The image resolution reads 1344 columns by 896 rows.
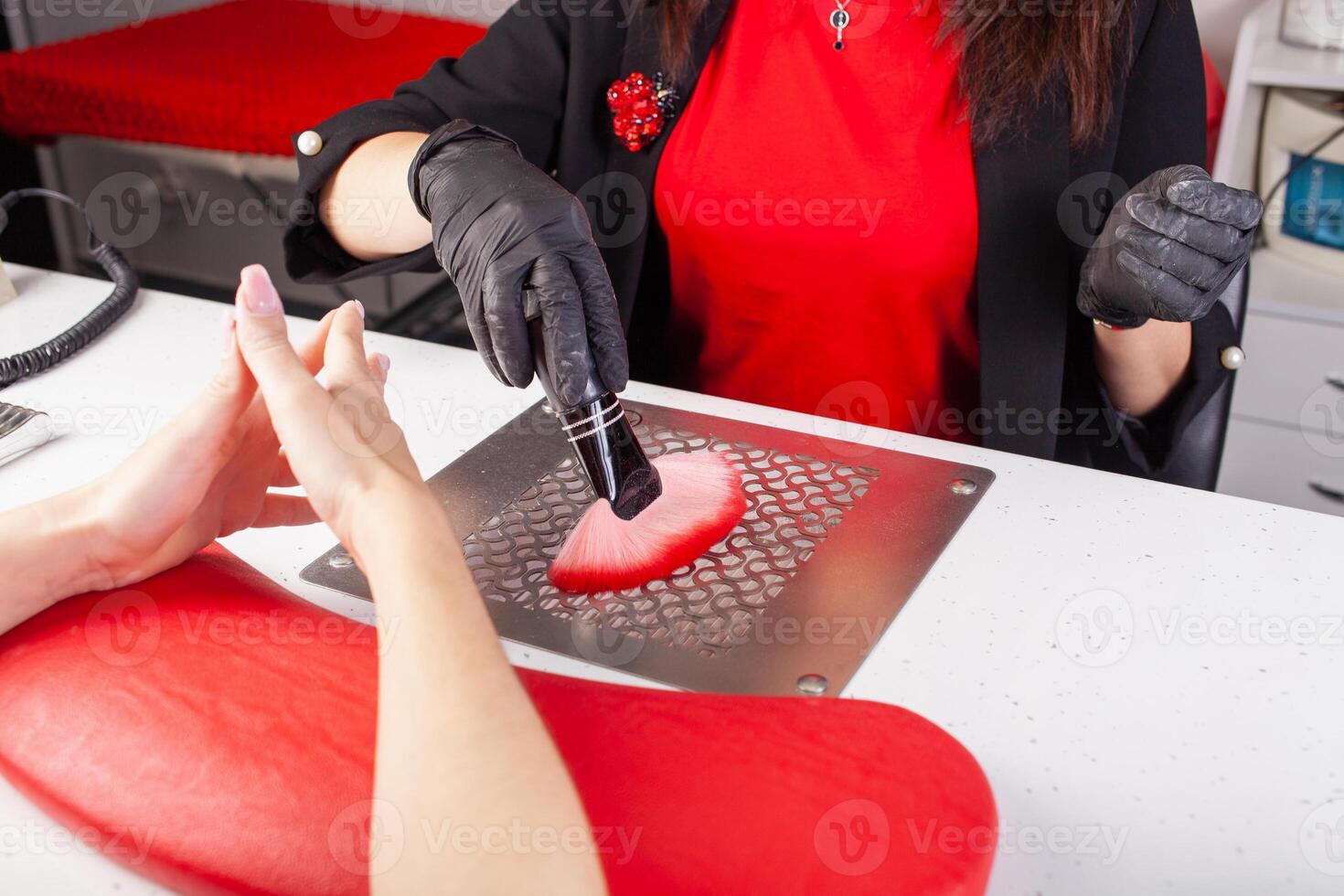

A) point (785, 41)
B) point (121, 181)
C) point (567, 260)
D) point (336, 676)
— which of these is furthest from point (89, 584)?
point (121, 181)

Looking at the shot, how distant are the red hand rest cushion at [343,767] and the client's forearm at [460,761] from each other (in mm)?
14

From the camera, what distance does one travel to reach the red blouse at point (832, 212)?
3.69ft

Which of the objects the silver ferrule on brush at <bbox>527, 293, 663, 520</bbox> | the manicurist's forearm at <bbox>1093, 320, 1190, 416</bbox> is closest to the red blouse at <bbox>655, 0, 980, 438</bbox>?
the manicurist's forearm at <bbox>1093, 320, 1190, 416</bbox>

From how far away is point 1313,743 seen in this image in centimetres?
64

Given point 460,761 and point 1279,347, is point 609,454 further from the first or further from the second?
point 1279,347

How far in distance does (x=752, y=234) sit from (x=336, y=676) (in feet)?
2.42

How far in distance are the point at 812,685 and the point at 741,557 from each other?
0.49 ft

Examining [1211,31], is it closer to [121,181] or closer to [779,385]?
[779,385]

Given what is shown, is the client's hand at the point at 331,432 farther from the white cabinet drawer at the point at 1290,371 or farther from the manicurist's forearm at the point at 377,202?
the white cabinet drawer at the point at 1290,371

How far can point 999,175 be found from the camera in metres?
1.08

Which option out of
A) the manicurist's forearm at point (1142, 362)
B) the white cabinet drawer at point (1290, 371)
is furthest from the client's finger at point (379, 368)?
the white cabinet drawer at point (1290, 371)

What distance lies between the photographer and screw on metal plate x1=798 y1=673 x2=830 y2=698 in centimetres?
67

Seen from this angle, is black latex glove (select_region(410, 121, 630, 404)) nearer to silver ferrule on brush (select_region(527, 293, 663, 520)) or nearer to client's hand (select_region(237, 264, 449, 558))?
silver ferrule on brush (select_region(527, 293, 663, 520))

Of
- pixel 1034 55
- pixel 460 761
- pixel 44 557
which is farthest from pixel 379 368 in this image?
pixel 1034 55
